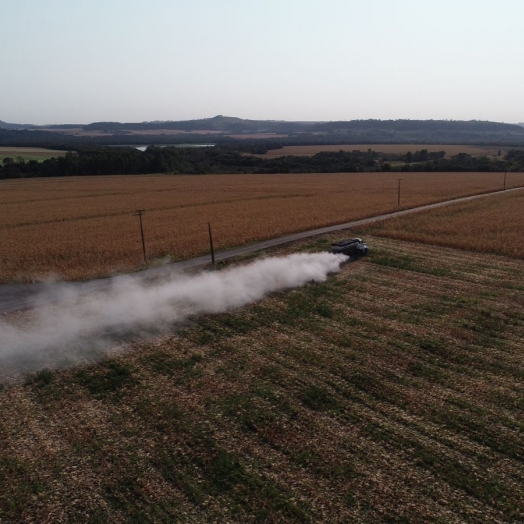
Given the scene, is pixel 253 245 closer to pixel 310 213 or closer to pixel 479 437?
pixel 310 213

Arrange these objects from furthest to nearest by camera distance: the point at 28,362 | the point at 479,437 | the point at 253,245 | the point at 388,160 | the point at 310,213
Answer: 1. the point at 388,160
2. the point at 310,213
3. the point at 253,245
4. the point at 28,362
5. the point at 479,437

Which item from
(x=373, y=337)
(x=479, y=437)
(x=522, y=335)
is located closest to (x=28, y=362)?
(x=373, y=337)

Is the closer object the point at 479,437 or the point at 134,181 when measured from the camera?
the point at 479,437

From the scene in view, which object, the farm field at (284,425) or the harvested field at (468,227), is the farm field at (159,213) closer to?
the harvested field at (468,227)

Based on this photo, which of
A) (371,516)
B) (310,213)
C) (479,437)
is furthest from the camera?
(310,213)

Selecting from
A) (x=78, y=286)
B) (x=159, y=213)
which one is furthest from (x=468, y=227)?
(x=78, y=286)

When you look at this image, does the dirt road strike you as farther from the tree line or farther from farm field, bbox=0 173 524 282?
the tree line

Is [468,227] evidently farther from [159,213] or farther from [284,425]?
[284,425]
